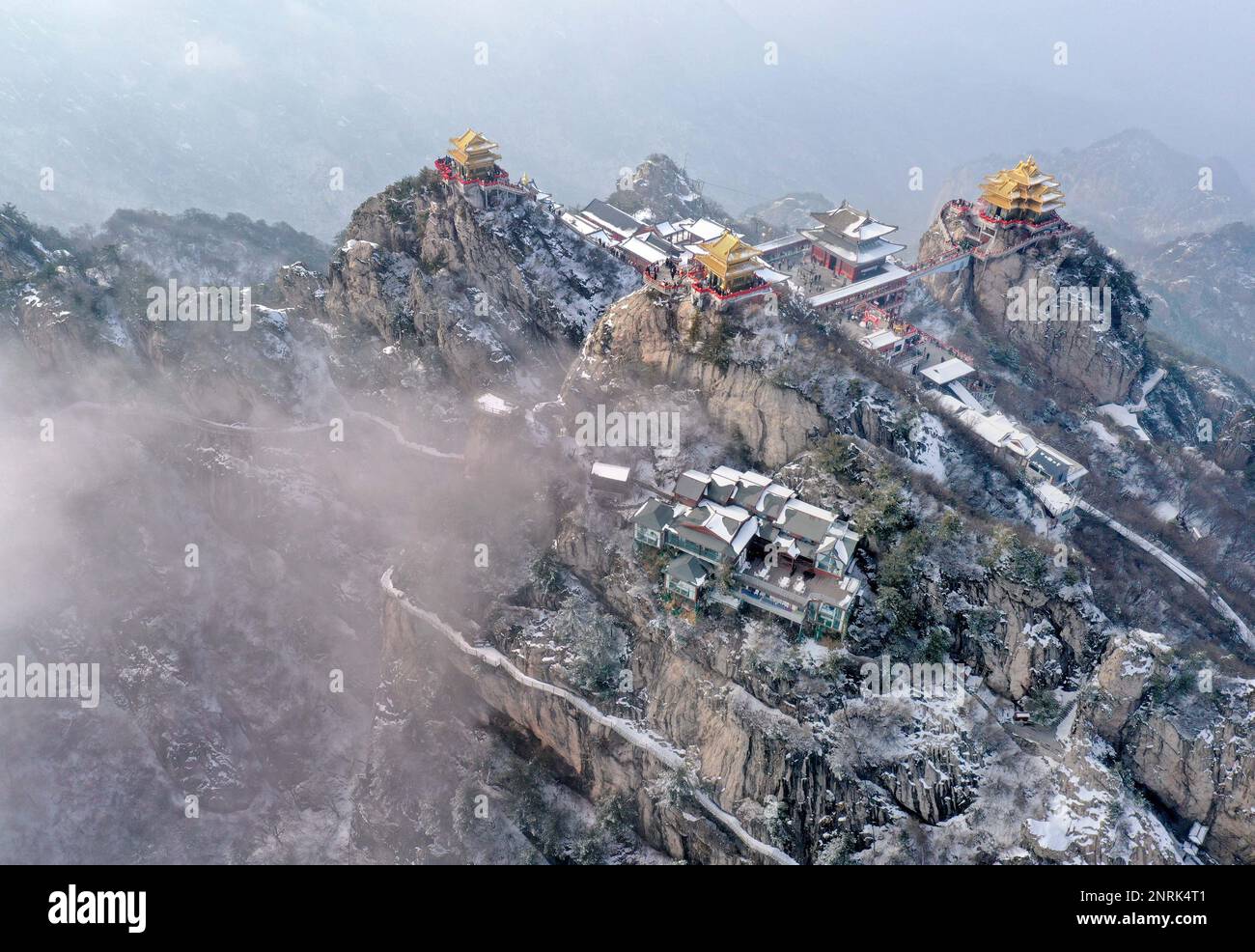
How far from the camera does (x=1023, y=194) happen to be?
8275 cm

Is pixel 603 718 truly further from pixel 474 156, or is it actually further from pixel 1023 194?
pixel 1023 194

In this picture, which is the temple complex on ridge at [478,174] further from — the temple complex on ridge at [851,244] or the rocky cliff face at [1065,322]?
the rocky cliff face at [1065,322]

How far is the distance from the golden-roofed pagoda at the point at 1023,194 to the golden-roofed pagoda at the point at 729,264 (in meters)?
38.4

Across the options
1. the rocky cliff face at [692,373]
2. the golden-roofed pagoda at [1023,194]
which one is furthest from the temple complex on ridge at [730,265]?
the golden-roofed pagoda at [1023,194]

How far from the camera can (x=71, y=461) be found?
73.9 m

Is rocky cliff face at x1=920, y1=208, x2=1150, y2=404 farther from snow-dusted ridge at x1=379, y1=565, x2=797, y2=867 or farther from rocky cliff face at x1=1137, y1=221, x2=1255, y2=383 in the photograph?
rocky cliff face at x1=1137, y1=221, x2=1255, y2=383

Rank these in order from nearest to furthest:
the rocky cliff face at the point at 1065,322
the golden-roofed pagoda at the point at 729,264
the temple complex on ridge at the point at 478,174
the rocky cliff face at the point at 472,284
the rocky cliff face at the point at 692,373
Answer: the rocky cliff face at the point at 692,373, the golden-roofed pagoda at the point at 729,264, the rocky cliff face at the point at 472,284, the temple complex on ridge at the point at 478,174, the rocky cliff face at the point at 1065,322

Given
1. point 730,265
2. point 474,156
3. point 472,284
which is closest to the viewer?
point 730,265

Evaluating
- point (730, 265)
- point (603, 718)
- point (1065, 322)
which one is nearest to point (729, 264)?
point (730, 265)

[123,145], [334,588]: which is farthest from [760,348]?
[123,145]

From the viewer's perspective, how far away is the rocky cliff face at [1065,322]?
80.7m

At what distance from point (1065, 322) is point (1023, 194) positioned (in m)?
13.7

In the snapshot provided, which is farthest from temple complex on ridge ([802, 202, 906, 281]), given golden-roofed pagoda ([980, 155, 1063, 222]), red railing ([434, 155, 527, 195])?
red railing ([434, 155, 527, 195])

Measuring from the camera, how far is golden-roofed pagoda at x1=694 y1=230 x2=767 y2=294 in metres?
59.5
